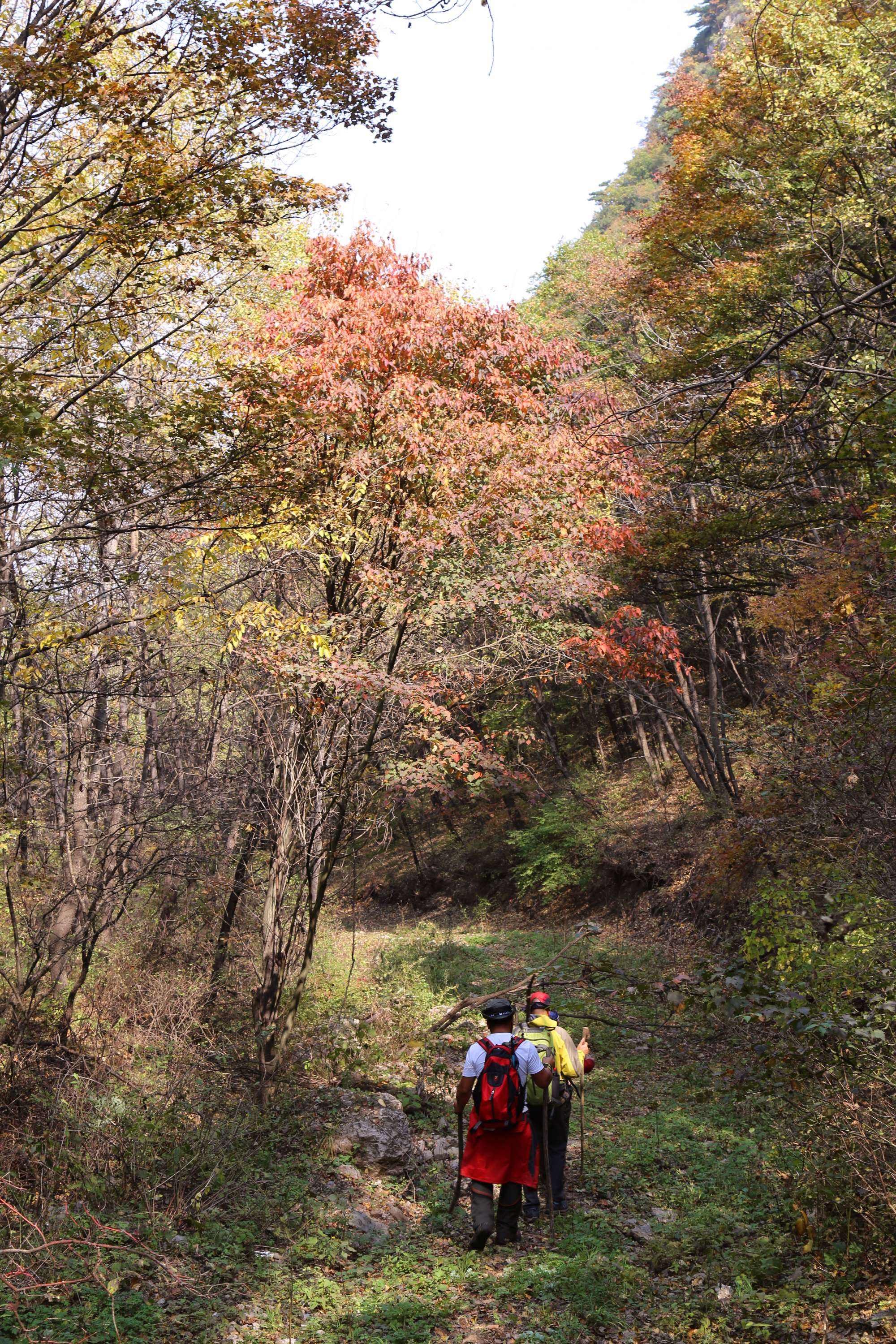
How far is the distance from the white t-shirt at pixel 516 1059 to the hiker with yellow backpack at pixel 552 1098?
0.23 meters

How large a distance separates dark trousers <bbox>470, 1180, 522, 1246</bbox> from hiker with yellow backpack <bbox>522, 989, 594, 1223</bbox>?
35 cm

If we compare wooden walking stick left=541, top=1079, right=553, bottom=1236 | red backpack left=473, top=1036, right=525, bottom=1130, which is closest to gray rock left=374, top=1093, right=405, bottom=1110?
wooden walking stick left=541, top=1079, right=553, bottom=1236

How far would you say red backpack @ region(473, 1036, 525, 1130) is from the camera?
603cm

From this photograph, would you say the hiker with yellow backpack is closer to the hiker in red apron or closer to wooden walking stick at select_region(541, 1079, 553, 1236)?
wooden walking stick at select_region(541, 1079, 553, 1236)

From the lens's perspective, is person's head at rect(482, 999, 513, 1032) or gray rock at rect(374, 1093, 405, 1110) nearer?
person's head at rect(482, 999, 513, 1032)

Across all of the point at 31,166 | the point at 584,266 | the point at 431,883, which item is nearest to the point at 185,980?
the point at 31,166

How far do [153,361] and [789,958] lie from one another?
25.3 ft

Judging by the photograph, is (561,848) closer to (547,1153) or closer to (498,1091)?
(547,1153)

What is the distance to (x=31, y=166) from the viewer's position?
5.98 meters

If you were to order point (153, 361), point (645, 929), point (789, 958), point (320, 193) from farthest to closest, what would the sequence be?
point (645, 929), point (153, 361), point (789, 958), point (320, 193)

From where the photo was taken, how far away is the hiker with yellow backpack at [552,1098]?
262 inches

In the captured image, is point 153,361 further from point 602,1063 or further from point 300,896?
point 602,1063

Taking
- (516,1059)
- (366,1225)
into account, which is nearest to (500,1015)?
(516,1059)

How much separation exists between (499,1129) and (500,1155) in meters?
0.17
